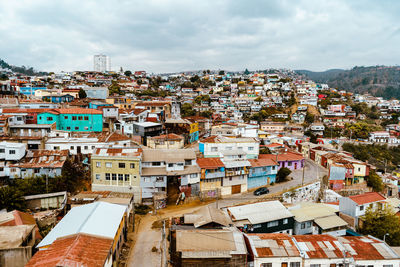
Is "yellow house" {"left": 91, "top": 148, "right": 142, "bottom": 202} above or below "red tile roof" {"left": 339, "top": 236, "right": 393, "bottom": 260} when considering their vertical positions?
above

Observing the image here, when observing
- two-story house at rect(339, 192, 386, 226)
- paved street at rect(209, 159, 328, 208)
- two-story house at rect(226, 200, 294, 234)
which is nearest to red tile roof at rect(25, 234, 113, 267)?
two-story house at rect(226, 200, 294, 234)

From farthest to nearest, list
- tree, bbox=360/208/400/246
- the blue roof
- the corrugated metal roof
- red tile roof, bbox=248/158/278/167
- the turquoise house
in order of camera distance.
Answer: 1. the turquoise house
2. red tile roof, bbox=248/158/278/167
3. tree, bbox=360/208/400/246
4. the corrugated metal roof
5. the blue roof

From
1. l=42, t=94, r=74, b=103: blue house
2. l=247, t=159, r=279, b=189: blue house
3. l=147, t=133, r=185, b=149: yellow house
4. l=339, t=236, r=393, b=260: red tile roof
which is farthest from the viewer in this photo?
l=42, t=94, r=74, b=103: blue house

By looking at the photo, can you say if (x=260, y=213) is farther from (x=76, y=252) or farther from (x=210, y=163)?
(x=76, y=252)

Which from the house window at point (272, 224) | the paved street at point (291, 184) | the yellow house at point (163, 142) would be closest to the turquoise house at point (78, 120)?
the yellow house at point (163, 142)

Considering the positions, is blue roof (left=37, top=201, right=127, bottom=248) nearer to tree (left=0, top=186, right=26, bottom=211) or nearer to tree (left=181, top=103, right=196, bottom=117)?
tree (left=0, top=186, right=26, bottom=211)

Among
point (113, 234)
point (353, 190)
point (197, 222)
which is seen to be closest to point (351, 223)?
point (353, 190)

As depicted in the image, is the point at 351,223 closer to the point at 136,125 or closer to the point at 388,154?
the point at 136,125

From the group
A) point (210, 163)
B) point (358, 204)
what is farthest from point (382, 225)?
point (210, 163)
